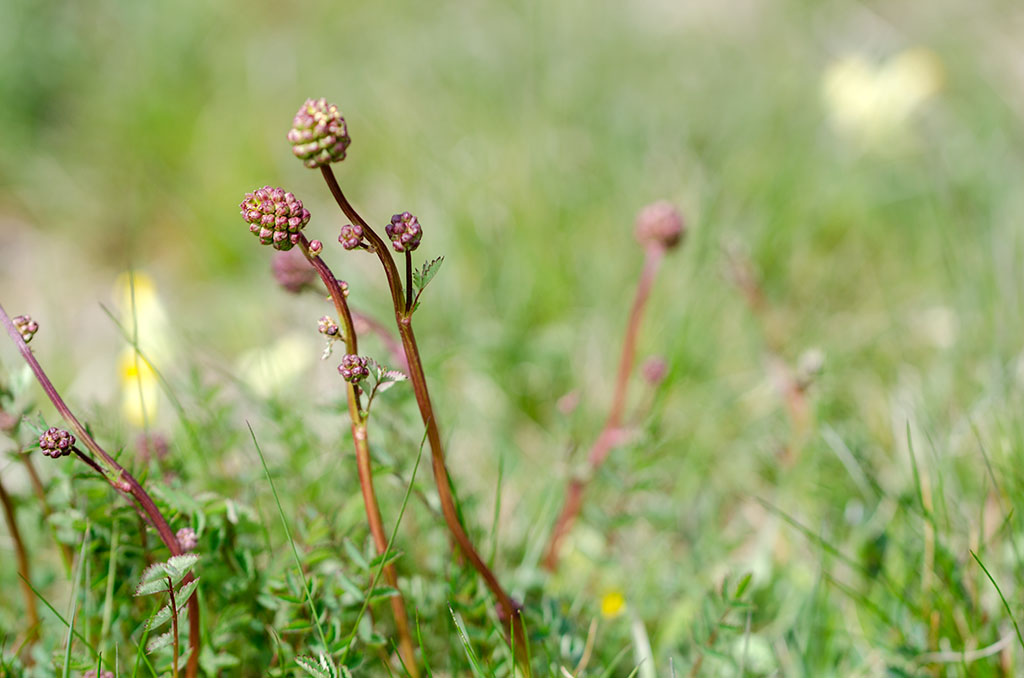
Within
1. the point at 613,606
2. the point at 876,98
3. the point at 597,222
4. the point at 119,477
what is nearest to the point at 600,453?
the point at 613,606

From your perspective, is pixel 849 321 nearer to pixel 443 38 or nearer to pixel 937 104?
pixel 937 104

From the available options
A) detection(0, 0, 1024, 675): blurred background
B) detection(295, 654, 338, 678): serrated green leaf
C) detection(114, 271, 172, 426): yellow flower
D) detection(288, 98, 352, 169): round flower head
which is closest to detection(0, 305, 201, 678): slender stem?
detection(295, 654, 338, 678): serrated green leaf

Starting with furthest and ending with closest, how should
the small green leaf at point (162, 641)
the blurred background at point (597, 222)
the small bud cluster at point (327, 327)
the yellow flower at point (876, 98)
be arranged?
the yellow flower at point (876, 98), the blurred background at point (597, 222), the small green leaf at point (162, 641), the small bud cluster at point (327, 327)

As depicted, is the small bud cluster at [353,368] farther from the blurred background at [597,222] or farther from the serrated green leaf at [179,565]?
the blurred background at [597,222]

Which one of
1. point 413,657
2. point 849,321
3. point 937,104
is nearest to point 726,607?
point 413,657

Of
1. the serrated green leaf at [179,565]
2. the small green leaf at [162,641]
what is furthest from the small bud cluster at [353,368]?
the small green leaf at [162,641]

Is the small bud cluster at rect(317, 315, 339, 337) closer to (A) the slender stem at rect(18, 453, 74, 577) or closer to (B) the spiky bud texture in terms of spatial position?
(B) the spiky bud texture

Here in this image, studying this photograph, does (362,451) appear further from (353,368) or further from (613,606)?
(613,606)
